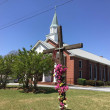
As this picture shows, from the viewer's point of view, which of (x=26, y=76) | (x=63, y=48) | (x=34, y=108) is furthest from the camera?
(x=26, y=76)

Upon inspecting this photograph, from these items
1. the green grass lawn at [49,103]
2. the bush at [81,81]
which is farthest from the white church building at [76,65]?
the green grass lawn at [49,103]

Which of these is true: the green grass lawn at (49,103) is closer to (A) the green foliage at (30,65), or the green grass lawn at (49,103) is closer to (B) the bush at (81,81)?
(A) the green foliage at (30,65)

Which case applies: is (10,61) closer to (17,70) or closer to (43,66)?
(17,70)

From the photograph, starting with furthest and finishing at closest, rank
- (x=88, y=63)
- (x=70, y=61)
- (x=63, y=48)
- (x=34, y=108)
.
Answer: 1. (x=88, y=63)
2. (x=70, y=61)
3. (x=34, y=108)
4. (x=63, y=48)

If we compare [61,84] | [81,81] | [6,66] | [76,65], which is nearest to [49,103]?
[61,84]

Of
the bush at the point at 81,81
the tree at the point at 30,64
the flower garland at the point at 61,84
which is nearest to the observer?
the flower garland at the point at 61,84

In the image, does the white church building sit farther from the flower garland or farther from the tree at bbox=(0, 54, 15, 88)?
the flower garland

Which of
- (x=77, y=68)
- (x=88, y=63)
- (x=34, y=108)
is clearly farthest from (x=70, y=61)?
(x=34, y=108)

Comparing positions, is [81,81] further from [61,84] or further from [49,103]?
[61,84]

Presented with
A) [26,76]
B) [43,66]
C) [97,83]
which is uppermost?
[43,66]

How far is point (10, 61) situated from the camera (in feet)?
54.7

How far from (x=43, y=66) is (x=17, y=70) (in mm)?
2642

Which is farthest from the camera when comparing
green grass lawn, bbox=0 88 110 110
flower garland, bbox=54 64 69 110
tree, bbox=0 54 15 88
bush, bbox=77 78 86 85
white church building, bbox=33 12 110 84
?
white church building, bbox=33 12 110 84

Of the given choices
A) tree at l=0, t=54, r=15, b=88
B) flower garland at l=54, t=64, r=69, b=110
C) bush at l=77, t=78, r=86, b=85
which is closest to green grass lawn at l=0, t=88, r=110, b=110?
flower garland at l=54, t=64, r=69, b=110
